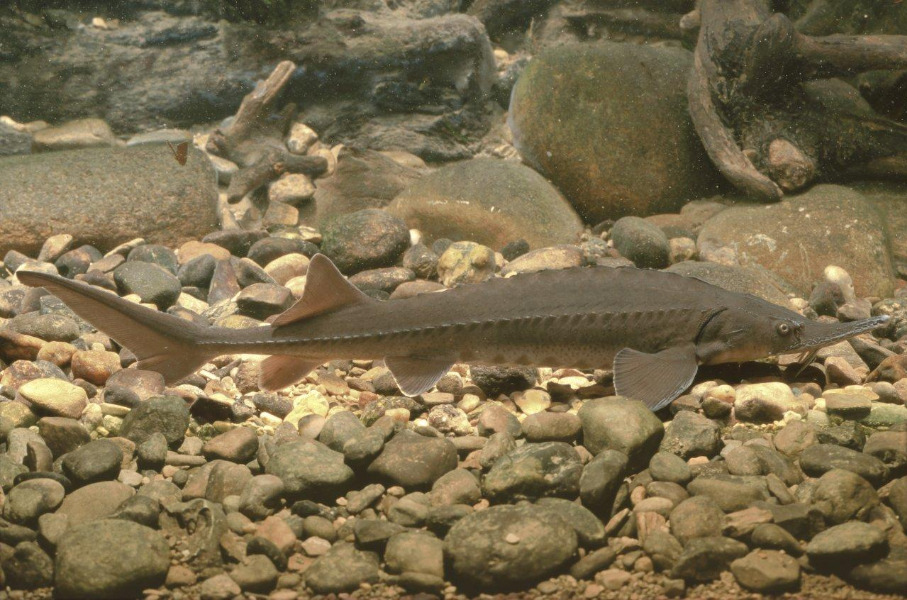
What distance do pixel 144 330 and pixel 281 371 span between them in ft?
1.90

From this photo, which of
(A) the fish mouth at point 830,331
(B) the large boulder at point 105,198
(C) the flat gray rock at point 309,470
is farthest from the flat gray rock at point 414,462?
(B) the large boulder at point 105,198

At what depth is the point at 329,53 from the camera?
755 cm

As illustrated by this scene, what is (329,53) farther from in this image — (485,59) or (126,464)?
(126,464)

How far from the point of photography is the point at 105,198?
5.47 metres

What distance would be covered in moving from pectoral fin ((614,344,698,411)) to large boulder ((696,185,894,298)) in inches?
91.8

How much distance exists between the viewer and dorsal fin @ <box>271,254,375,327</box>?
2965 millimetres

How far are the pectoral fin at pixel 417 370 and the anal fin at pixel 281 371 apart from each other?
37cm

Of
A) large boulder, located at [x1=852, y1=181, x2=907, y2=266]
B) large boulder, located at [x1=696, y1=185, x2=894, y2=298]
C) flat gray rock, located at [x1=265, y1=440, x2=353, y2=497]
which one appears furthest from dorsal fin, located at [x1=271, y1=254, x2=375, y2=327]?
large boulder, located at [x1=852, y1=181, x2=907, y2=266]

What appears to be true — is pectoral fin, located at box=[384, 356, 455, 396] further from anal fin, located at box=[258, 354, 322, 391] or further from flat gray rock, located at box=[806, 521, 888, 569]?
flat gray rock, located at box=[806, 521, 888, 569]

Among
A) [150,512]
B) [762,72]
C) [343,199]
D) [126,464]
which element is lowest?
[343,199]

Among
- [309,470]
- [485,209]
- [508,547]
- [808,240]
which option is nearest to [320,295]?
[309,470]

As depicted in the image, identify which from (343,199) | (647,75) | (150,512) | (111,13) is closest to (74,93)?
(111,13)

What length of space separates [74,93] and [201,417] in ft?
21.2

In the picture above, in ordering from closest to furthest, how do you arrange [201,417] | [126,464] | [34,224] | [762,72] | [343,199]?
[126,464]
[201,417]
[34,224]
[762,72]
[343,199]
